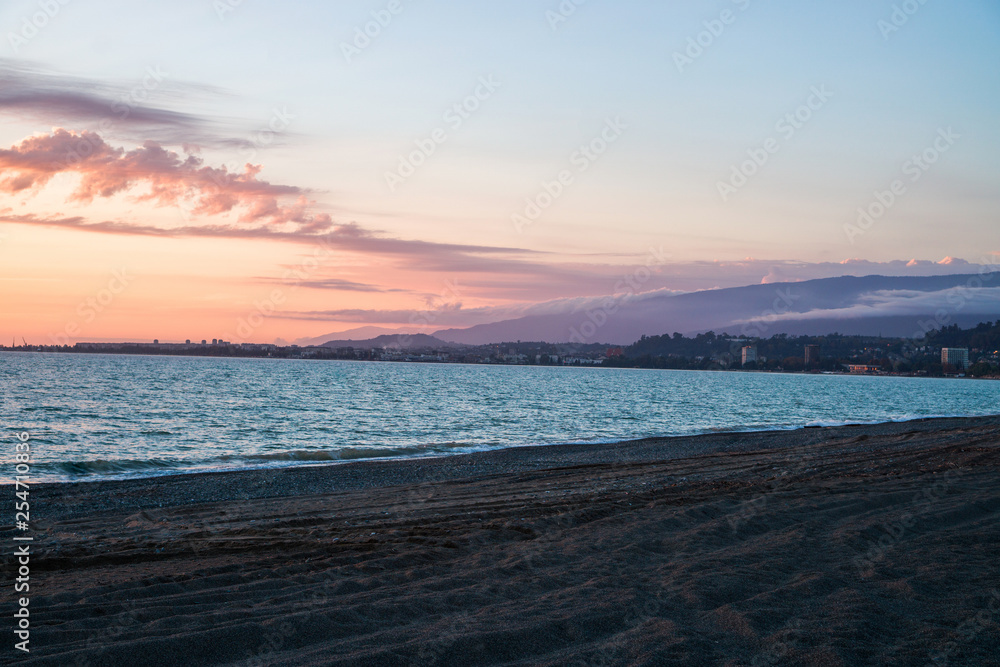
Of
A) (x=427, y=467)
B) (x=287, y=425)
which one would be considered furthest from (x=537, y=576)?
(x=287, y=425)

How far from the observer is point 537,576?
22.9 ft

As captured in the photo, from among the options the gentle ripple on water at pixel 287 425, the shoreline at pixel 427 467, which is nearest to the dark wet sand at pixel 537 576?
the shoreline at pixel 427 467

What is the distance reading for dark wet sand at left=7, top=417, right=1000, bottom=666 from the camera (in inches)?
205

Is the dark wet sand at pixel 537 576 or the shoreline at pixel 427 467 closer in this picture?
the dark wet sand at pixel 537 576

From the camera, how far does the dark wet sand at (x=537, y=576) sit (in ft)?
17.0

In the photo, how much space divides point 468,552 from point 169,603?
10.2 feet

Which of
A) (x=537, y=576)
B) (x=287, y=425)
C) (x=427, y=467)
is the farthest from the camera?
(x=287, y=425)

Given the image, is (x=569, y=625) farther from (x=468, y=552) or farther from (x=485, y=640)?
(x=468, y=552)

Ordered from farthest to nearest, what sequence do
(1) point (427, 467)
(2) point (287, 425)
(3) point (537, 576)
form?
(2) point (287, 425) → (1) point (427, 467) → (3) point (537, 576)

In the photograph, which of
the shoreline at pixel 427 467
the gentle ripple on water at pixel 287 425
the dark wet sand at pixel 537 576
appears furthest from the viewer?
the gentle ripple on water at pixel 287 425

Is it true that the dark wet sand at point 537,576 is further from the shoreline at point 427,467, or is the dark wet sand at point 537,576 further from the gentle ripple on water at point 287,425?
the gentle ripple on water at point 287,425

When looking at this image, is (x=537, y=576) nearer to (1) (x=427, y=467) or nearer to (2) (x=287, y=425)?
(1) (x=427, y=467)

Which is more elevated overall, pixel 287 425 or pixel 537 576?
pixel 537 576

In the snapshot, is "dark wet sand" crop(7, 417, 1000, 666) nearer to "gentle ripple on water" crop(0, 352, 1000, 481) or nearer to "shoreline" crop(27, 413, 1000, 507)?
"shoreline" crop(27, 413, 1000, 507)
